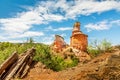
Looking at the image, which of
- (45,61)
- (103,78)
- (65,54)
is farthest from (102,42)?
(103,78)

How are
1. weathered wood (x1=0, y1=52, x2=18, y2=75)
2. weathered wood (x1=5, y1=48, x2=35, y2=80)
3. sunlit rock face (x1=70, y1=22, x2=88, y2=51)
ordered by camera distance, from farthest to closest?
1. sunlit rock face (x1=70, y1=22, x2=88, y2=51)
2. weathered wood (x1=0, y1=52, x2=18, y2=75)
3. weathered wood (x1=5, y1=48, x2=35, y2=80)

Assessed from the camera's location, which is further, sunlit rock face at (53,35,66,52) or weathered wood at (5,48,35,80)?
sunlit rock face at (53,35,66,52)

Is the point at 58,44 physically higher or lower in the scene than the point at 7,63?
higher

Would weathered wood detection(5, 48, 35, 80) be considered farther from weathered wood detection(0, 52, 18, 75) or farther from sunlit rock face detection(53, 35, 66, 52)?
sunlit rock face detection(53, 35, 66, 52)

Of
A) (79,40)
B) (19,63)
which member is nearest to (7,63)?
(19,63)

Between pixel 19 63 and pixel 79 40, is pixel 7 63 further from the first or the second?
pixel 79 40

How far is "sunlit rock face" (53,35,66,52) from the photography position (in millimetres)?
66006

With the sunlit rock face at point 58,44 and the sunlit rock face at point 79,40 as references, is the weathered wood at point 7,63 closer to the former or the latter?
the sunlit rock face at point 79,40

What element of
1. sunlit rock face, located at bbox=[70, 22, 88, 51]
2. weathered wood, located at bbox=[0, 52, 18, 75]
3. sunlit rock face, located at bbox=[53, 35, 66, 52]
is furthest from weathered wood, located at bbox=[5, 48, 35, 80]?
sunlit rock face, located at bbox=[53, 35, 66, 52]

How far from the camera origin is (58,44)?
66.7 m

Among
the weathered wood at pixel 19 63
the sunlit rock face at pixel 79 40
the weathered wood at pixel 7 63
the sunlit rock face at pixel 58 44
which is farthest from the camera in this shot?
the sunlit rock face at pixel 58 44

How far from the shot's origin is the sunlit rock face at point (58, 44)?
66.0 metres

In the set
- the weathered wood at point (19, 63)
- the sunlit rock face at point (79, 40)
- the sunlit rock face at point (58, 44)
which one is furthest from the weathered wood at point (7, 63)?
the sunlit rock face at point (58, 44)

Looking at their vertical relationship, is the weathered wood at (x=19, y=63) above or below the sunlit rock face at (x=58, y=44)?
below
